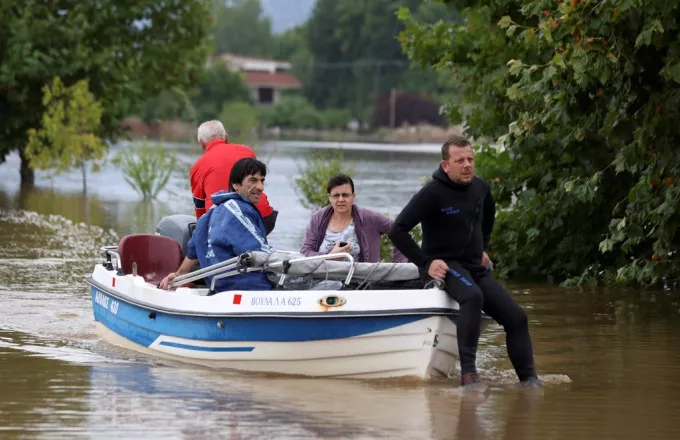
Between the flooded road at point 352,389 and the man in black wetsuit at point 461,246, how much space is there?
42 centimetres

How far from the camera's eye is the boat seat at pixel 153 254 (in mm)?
12602

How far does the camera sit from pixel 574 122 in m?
13.5

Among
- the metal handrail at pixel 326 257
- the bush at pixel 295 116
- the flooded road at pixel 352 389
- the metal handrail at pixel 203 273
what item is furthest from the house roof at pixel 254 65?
the metal handrail at pixel 326 257

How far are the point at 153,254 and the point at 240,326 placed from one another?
7.88 ft

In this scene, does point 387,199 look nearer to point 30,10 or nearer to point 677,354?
point 30,10

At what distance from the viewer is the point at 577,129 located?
13.4 m

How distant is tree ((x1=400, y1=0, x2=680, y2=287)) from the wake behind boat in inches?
109

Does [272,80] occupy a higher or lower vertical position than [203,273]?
higher

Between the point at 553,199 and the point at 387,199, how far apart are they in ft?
58.8

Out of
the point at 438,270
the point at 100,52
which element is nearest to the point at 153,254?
the point at 438,270

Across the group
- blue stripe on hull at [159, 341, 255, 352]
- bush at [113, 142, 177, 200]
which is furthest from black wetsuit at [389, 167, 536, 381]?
bush at [113, 142, 177, 200]

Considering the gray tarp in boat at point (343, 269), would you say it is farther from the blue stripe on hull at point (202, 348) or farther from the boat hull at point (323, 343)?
the blue stripe on hull at point (202, 348)

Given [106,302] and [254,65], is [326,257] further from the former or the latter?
[254,65]

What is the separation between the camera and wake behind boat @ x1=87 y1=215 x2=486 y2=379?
9867 mm
